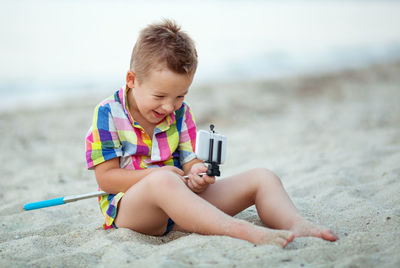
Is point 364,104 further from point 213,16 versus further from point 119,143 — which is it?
point 213,16

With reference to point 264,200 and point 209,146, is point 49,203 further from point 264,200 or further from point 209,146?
point 264,200

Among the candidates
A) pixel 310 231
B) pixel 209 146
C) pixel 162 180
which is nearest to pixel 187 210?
pixel 162 180

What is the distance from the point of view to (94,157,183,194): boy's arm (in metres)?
2.01

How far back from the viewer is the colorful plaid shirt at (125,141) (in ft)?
6.63

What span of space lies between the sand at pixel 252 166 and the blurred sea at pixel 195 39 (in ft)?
11.8

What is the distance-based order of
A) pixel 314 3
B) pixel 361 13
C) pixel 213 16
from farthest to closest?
pixel 314 3 < pixel 361 13 < pixel 213 16

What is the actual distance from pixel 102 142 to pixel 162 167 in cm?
33

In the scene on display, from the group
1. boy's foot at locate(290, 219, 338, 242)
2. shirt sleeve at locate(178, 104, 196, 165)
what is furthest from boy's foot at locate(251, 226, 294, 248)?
shirt sleeve at locate(178, 104, 196, 165)

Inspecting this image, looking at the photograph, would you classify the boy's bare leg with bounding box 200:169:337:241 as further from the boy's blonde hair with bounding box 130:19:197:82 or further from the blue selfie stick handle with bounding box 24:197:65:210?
the blue selfie stick handle with bounding box 24:197:65:210

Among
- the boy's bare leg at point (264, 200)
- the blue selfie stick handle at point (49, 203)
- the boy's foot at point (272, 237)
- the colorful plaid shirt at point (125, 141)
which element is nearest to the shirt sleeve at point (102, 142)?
the colorful plaid shirt at point (125, 141)

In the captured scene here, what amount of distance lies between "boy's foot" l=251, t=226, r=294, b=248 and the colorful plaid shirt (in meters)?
0.69

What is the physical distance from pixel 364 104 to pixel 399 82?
84.1 inches

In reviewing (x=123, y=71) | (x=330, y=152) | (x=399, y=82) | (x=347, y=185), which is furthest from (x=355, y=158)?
(x=123, y=71)

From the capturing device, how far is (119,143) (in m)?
2.07
